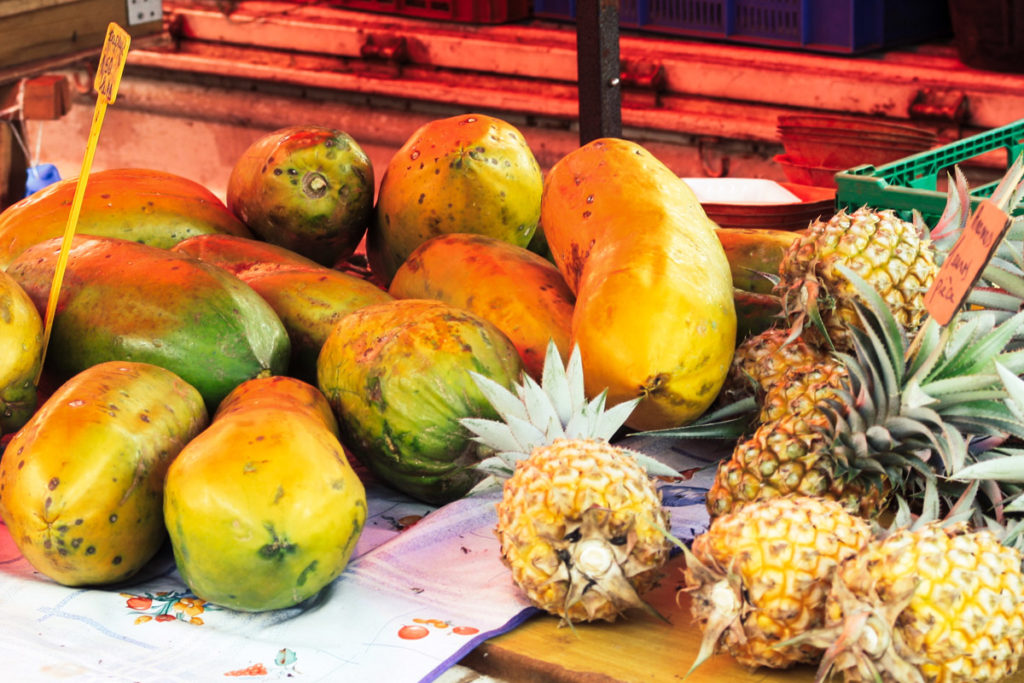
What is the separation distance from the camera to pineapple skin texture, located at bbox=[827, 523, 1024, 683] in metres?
1.18

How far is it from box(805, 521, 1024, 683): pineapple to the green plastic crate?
0.85 meters

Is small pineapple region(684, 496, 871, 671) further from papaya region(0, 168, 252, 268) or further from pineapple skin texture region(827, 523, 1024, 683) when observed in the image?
papaya region(0, 168, 252, 268)

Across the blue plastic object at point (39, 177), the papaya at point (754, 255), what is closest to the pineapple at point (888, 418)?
the papaya at point (754, 255)

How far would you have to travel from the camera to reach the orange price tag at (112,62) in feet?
5.99

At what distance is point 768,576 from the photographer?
1.27 m

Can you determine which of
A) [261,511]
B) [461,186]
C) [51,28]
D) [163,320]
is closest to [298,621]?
[261,511]

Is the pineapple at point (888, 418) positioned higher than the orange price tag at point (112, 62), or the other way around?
the orange price tag at point (112, 62)

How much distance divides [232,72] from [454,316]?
5.16 m

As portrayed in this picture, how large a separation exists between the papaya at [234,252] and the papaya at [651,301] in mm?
571

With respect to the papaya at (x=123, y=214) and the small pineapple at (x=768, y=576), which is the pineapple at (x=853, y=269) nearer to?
the small pineapple at (x=768, y=576)

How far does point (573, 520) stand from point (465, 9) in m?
5.08

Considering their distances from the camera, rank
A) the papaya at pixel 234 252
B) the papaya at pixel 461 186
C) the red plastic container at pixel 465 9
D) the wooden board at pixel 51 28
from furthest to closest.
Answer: the red plastic container at pixel 465 9, the wooden board at pixel 51 28, the papaya at pixel 461 186, the papaya at pixel 234 252

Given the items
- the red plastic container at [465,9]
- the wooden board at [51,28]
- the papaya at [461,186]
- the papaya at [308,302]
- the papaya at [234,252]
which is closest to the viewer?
the papaya at [308,302]

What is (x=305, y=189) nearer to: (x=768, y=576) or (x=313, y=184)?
(x=313, y=184)
